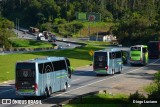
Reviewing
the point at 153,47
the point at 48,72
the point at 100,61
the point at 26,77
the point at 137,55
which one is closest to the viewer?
the point at 26,77

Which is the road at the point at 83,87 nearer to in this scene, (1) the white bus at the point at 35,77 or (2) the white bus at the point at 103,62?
A: (1) the white bus at the point at 35,77

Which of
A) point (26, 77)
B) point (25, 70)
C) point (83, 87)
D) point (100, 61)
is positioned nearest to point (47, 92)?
point (26, 77)

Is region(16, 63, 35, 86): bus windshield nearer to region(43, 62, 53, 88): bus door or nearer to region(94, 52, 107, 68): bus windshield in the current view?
region(43, 62, 53, 88): bus door

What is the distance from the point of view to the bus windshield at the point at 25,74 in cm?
3060

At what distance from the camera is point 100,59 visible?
48.7 metres

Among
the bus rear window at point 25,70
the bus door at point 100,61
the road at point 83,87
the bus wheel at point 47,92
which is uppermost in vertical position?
the bus rear window at point 25,70

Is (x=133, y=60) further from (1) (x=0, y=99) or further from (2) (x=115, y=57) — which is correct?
(1) (x=0, y=99)

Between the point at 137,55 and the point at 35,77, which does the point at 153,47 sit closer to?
the point at 137,55

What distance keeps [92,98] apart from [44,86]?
4423mm

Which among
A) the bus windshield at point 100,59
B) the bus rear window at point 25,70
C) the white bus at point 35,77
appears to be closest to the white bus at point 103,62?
the bus windshield at point 100,59

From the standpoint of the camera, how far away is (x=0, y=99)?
101 feet

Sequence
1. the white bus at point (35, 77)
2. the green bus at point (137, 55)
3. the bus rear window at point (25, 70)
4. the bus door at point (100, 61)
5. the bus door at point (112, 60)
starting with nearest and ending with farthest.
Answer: the white bus at point (35, 77)
the bus rear window at point (25, 70)
the bus door at point (100, 61)
the bus door at point (112, 60)
the green bus at point (137, 55)

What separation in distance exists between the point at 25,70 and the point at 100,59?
62.2 feet

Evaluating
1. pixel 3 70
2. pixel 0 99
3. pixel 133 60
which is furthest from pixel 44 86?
pixel 133 60
